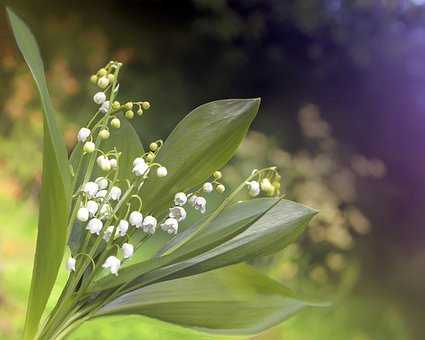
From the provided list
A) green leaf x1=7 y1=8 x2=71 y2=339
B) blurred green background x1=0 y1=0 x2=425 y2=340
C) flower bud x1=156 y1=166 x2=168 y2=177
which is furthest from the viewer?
blurred green background x1=0 y1=0 x2=425 y2=340

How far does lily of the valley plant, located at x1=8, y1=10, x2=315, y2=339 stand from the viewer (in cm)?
73

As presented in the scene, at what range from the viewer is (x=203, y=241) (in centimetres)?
80

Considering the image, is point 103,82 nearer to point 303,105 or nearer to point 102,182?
point 102,182

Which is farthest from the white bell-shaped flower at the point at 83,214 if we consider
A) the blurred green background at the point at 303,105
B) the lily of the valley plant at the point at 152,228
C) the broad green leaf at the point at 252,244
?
the blurred green background at the point at 303,105

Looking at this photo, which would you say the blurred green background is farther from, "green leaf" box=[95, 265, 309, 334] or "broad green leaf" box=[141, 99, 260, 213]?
"broad green leaf" box=[141, 99, 260, 213]

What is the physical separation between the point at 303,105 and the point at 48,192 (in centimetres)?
82

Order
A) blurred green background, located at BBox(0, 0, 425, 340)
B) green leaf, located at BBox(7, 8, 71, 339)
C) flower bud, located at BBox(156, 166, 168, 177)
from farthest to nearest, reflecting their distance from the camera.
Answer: blurred green background, located at BBox(0, 0, 425, 340), flower bud, located at BBox(156, 166, 168, 177), green leaf, located at BBox(7, 8, 71, 339)

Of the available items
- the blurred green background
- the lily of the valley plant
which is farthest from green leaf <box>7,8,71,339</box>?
the blurred green background

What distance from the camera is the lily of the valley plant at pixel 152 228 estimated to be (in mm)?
728

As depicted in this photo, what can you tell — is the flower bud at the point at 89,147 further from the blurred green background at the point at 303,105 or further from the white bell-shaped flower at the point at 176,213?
the blurred green background at the point at 303,105

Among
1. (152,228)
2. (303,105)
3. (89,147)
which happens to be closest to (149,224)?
(152,228)

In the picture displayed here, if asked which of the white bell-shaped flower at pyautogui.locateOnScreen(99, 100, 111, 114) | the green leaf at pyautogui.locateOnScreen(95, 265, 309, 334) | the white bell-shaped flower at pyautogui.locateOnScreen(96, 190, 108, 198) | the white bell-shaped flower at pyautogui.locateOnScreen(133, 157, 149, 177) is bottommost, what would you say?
the green leaf at pyautogui.locateOnScreen(95, 265, 309, 334)

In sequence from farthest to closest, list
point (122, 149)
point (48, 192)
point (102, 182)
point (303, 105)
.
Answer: point (303, 105), point (122, 149), point (102, 182), point (48, 192)

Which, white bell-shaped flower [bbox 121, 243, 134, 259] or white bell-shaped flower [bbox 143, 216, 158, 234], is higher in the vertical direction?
white bell-shaped flower [bbox 143, 216, 158, 234]
